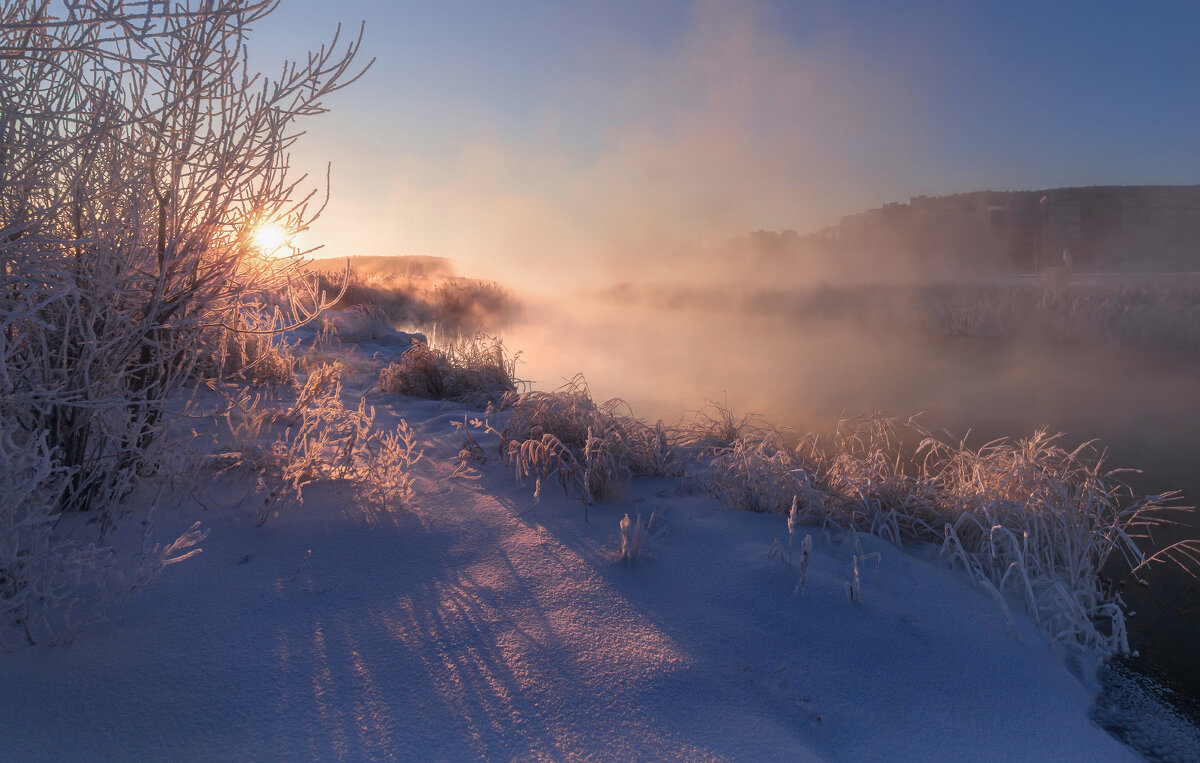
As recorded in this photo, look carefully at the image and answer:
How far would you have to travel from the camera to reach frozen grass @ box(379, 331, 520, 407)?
5105mm

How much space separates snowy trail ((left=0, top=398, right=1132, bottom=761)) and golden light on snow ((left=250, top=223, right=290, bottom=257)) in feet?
3.30

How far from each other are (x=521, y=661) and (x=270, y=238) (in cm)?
170

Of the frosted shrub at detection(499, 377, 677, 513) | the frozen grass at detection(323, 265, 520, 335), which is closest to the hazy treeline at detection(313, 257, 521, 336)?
the frozen grass at detection(323, 265, 520, 335)

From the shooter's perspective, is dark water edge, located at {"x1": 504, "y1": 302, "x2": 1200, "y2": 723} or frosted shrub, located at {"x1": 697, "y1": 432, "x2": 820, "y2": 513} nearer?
dark water edge, located at {"x1": 504, "y1": 302, "x2": 1200, "y2": 723}

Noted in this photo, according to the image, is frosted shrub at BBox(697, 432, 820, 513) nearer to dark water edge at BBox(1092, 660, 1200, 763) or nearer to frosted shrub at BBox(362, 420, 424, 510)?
dark water edge at BBox(1092, 660, 1200, 763)

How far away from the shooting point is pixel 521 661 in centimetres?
161

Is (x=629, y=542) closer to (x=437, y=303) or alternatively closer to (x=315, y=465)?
(x=315, y=465)

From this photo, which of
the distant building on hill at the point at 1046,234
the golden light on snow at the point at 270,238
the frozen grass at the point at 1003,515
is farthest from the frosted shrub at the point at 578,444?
the distant building on hill at the point at 1046,234

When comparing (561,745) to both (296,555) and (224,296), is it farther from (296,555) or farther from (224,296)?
(224,296)

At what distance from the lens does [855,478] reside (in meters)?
2.90

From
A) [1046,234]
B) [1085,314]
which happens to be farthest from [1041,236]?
[1085,314]

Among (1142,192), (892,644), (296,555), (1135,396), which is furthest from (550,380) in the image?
(1142,192)

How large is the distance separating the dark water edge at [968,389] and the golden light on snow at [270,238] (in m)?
3.17

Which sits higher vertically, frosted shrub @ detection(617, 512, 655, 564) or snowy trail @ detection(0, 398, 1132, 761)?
frosted shrub @ detection(617, 512, 655, 564)
